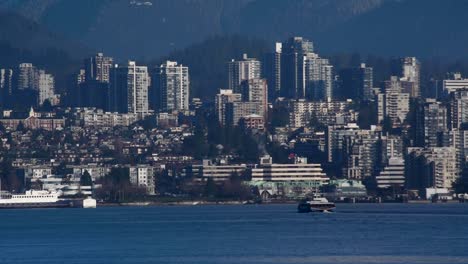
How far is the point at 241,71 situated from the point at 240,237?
110612 mm

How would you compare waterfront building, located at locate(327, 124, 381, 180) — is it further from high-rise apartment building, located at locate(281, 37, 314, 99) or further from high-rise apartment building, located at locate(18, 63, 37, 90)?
high-rise apartment building, located at locate(18, 63, 37, 90)

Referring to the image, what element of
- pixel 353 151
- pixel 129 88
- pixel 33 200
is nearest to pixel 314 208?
pixel 33 200

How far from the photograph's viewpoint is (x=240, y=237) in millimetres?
71312

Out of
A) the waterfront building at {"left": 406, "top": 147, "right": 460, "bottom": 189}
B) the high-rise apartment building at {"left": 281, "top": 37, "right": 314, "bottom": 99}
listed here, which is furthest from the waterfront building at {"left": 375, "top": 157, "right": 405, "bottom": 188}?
the high-rise apartment building at {"left": 281, "top": 37, "right": 314, "bottom": 99}

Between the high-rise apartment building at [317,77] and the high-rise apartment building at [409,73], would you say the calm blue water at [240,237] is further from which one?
the high-rise apartment building at [317,77]

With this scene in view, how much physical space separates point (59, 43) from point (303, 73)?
21.5 metres

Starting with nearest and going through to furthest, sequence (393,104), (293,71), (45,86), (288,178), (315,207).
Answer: (315,207) → (288,178) → (393,104) → (45,86) → (293,71)

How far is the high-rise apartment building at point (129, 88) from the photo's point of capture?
173m

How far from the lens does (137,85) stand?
17400 cm

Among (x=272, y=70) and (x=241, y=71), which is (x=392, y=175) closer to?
(x=241, y=71)

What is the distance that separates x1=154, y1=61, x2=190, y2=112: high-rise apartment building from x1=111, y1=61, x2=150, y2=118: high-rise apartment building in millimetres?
1346

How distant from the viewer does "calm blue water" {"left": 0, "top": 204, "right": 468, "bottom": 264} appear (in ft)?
201

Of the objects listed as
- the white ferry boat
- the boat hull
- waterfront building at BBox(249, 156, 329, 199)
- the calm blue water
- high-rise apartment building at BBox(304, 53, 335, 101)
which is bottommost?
the calm blue water

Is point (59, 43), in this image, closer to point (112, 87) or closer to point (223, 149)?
point (112, 87)
